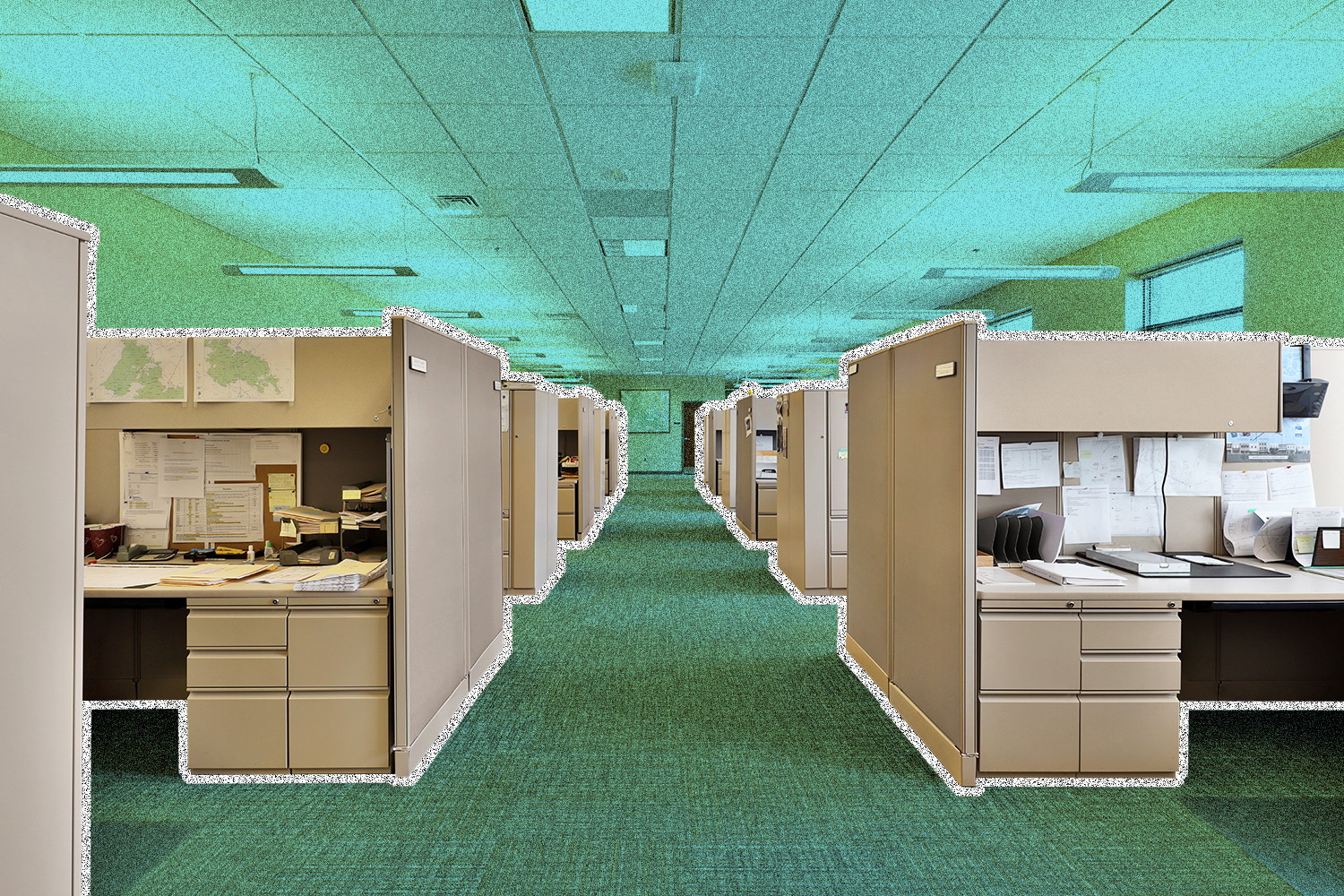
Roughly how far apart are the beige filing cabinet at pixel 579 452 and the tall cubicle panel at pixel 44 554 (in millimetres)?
6441

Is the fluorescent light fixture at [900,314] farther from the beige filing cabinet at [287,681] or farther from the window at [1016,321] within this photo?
the beige filing cabinet at [287,681]

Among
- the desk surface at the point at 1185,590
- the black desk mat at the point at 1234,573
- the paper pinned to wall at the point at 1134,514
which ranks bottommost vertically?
the desk surface at the point at 1185,590

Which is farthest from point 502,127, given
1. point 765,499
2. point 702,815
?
point 765,499

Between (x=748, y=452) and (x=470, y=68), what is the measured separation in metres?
5.53

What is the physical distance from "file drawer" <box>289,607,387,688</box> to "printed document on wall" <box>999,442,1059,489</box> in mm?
2528

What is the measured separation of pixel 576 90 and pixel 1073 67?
8.13 feet

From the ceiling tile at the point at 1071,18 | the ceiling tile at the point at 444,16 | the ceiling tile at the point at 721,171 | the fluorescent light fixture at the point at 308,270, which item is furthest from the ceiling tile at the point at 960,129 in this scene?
the fluorescent light fixture at the point at 308,270

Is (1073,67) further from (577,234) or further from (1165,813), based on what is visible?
(577,234)

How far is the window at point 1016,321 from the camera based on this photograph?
888 centimetres

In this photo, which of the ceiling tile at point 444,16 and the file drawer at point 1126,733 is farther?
the ceiling tile at point 444,16

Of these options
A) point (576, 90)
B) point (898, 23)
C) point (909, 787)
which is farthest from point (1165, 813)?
point (576, 90)

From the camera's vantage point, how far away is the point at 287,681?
8.31 ft

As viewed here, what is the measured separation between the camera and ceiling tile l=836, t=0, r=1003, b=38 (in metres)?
3.04

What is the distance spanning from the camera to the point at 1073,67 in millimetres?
3600
